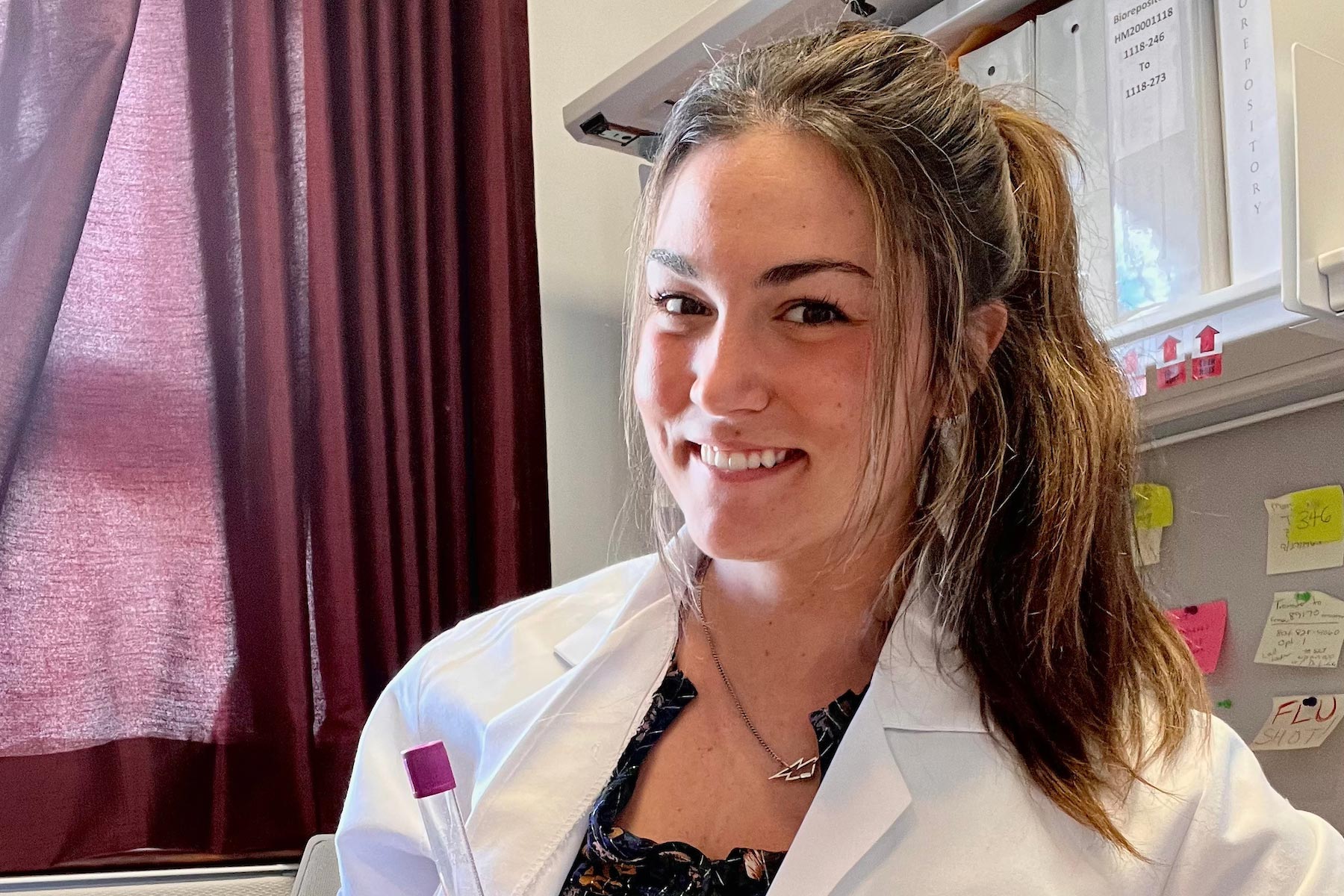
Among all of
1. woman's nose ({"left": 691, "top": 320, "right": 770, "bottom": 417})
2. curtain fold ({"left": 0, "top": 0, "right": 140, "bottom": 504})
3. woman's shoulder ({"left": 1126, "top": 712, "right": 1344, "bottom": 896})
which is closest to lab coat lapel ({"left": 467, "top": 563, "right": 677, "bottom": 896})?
woman's nose ({"left": 691, "top": 320, "right": 770, "bottom": 417})

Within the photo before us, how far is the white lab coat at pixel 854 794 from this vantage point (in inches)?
32.1

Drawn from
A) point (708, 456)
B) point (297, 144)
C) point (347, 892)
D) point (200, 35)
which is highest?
point (200, 35)

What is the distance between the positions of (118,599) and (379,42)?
79cm

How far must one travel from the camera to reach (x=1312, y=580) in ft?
4.12

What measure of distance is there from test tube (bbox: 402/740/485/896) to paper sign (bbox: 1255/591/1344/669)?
884mm

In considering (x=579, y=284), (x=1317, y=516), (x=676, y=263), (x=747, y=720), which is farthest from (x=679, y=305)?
(x=579, y=284)

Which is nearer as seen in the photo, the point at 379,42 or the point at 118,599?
the point at 118,599

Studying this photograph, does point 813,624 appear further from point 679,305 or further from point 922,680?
point 679,305

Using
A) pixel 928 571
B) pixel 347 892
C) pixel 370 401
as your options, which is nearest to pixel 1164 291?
pixel 928 571

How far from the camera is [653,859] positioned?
850mm

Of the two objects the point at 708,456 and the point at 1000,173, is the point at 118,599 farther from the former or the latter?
the point at 1000,173

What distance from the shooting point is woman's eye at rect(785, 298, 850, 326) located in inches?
34.1

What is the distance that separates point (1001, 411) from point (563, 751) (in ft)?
1.39

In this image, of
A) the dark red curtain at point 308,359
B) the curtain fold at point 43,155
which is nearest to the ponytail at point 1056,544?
the dark red curtain at point 308,359
